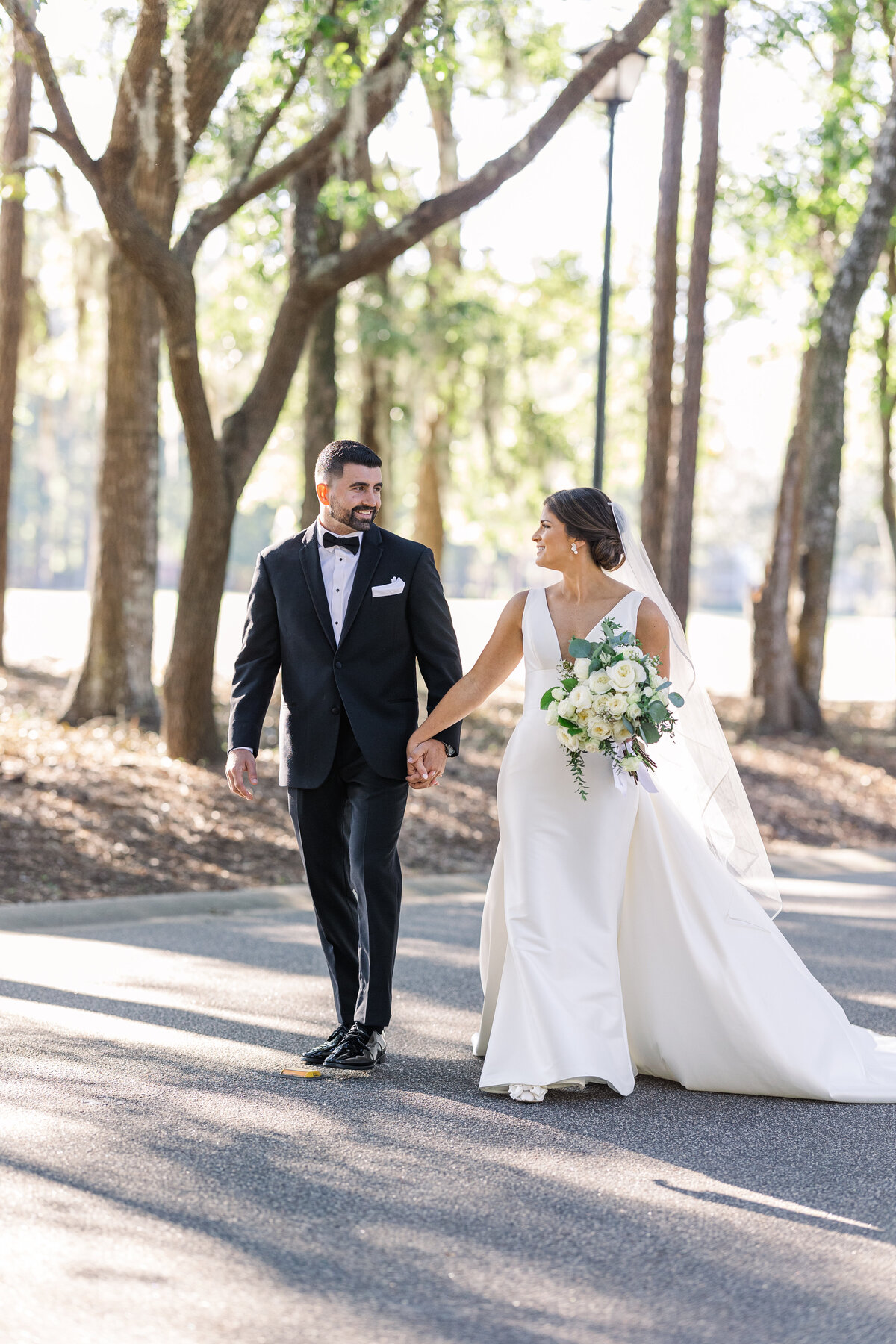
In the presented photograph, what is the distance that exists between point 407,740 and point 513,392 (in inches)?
803

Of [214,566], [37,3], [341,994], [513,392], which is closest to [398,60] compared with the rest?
[37,3]

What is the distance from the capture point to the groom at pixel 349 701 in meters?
5.50

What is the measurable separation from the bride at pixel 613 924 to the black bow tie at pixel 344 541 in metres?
0.64

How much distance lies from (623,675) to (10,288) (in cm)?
1618

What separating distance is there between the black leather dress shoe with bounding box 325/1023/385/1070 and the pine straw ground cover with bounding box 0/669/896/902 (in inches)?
149

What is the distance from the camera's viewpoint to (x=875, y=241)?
16516mm

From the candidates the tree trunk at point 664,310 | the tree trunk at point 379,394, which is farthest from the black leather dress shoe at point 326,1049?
the tree trunk at point 379,394

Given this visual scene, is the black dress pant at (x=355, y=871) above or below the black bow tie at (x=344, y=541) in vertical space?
below

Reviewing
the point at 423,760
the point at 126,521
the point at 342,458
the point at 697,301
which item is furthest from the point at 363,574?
the point at 697,301

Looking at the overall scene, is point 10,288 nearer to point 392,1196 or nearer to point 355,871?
point 355,871

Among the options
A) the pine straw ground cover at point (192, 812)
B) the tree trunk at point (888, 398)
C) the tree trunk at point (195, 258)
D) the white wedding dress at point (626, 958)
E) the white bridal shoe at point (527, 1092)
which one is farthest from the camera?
the tree trunk at point (888, 398)

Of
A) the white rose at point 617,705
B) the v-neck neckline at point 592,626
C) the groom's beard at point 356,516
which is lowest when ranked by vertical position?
the white rose at point 617,705

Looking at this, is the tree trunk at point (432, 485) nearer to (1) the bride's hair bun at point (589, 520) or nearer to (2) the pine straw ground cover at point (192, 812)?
(2) the pine straw ground cover at point (192, 812)

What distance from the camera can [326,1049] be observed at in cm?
563
